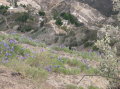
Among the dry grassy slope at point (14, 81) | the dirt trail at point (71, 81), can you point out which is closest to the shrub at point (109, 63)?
the dirt trail at point (71, 81)

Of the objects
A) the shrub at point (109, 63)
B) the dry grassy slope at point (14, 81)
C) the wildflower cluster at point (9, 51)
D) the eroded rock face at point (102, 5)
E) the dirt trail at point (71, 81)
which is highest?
the shrub at point (109, 63)

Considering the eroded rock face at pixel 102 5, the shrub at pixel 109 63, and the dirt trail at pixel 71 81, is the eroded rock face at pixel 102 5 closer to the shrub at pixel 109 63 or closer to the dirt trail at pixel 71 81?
the dirt trail at pixel 71 81

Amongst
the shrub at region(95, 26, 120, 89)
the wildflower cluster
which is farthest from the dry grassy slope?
the shrub at region(95, 26, 120, 89)

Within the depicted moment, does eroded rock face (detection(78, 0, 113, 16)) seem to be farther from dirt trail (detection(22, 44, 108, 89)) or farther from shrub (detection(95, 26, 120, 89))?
shrub (detection(95, 26, 120, 89))

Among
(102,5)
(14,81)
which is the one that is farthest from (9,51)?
(102,5)

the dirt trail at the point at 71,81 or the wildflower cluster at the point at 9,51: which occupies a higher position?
the wildflower cluster at the point at 9,51

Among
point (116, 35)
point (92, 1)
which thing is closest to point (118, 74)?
point (116, 35)

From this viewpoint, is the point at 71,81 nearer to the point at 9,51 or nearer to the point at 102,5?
the point at 9,51

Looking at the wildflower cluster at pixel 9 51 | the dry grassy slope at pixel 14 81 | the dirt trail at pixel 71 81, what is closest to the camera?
the dry grassy slope at pixel 14 81

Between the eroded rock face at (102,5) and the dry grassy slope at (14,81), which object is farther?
the eroded rock face at (102,5)

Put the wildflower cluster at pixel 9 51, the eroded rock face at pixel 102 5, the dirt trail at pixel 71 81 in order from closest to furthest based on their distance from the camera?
the dirt trail at pixel 71 81, the wildflower cluster at pixel 9 51, the eroded rock face at pixel 102 5

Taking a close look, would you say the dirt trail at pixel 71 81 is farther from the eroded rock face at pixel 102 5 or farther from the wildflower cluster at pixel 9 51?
the eroded rock face at pixel 102 5

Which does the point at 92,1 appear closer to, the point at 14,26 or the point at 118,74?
the point at 14,26

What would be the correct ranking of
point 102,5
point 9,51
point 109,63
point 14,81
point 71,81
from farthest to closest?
point 102,5, point 9,51, point 71,81, point 14,81, point 109,63
